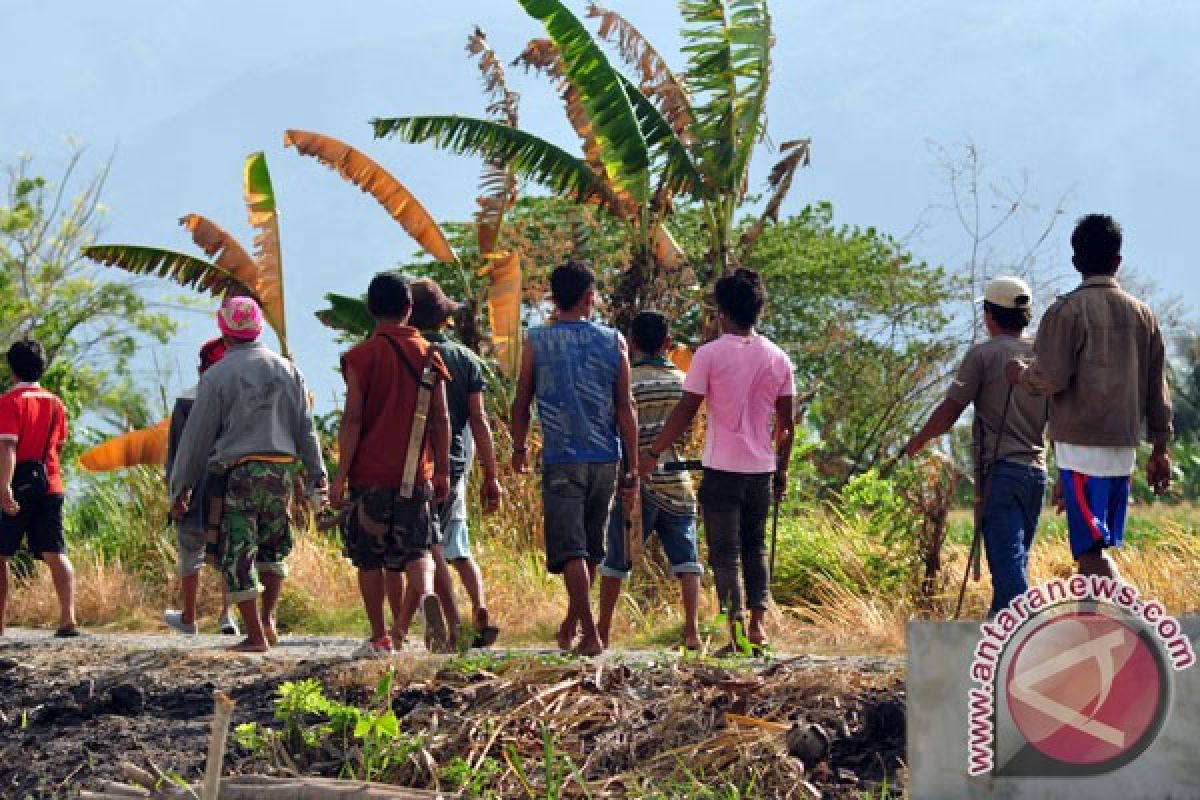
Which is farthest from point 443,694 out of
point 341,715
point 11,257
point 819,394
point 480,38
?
point 11,257

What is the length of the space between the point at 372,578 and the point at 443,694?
94.2 inches

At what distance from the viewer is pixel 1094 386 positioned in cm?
820

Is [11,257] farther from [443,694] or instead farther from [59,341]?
[443,694]

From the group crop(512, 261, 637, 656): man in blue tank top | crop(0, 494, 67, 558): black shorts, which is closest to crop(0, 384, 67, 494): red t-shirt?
crop(0, 494, 67, 558): black shorts

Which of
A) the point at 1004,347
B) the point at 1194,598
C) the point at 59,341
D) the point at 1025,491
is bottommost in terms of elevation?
the point at 1194,598

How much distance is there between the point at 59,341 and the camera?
37531 mm

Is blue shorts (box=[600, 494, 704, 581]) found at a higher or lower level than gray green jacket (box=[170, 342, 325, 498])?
lower

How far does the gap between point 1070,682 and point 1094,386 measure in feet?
10.6

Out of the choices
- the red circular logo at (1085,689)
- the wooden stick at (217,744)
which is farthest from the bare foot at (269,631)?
the red circular logo at (1085,689)

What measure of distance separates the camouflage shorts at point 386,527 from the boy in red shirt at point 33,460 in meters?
3.35

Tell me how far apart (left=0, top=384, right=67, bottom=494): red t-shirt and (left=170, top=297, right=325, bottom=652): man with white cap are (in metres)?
2.00

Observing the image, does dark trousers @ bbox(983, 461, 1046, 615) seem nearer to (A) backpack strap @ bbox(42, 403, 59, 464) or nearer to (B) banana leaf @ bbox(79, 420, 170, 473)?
(A) backpack strap @ bbox(42, 403, 59, 464)

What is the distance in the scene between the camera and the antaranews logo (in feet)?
16.9

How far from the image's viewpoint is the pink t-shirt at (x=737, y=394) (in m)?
9.88
